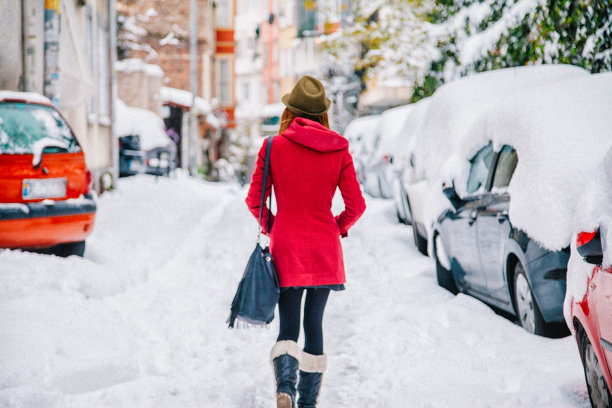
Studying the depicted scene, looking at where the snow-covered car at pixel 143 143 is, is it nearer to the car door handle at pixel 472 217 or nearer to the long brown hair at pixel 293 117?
the car door handle at pixel 472 217

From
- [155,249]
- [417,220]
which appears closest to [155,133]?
[155,249]

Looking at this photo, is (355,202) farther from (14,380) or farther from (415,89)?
(415,89)

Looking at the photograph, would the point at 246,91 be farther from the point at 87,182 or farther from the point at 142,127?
the point at 87,182

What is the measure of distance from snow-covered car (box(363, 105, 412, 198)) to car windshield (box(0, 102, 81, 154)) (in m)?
7.25

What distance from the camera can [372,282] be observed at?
8258 mm

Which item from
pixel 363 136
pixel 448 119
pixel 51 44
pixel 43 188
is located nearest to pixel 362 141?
pixel 363 136

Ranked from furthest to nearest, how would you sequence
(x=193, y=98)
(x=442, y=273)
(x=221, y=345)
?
1. (x=193, y=98)
2. (x=442, y=273)
3. (x=221, y=345)

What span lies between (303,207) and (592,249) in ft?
4.45

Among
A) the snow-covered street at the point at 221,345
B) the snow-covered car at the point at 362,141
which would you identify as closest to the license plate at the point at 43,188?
the snow-covered street at the point at 221,345

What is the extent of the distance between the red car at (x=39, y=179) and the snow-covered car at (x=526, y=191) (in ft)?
12.0

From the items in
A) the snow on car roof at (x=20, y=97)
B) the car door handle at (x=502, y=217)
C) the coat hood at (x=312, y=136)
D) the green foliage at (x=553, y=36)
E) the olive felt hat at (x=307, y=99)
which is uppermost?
the green foliage at (x=553, y=36)

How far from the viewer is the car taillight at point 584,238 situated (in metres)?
3.51

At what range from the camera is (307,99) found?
3.86 meters

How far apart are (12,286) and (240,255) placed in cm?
418
